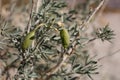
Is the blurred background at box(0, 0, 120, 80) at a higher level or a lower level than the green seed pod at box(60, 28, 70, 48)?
lower

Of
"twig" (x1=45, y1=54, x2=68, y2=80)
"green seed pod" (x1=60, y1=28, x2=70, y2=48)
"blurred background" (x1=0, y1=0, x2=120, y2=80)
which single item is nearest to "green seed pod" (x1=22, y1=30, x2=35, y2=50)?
"green seed pod" (x1=60, y1=28, x2=70, y2=48)

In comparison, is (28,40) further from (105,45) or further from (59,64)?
(105,45)

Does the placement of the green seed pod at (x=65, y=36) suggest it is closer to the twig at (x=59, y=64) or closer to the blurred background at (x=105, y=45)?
the twig at (x=59, y=64)

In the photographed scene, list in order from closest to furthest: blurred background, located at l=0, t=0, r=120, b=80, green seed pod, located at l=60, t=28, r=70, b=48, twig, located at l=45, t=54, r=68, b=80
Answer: green seed pod, located at l=60, t=28, r=70, b=48, twig, located at l=45, t=54, r=68, b=80, blurred background, located at l=0, t=0, r=120, b=80

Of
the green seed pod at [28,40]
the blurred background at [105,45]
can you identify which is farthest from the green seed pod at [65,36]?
the blurred background at [105,45]

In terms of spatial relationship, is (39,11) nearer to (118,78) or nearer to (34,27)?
(34,27)

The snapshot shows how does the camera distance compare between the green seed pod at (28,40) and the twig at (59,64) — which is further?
the twig at (59,64)

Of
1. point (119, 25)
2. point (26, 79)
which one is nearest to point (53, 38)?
point (26, 79)

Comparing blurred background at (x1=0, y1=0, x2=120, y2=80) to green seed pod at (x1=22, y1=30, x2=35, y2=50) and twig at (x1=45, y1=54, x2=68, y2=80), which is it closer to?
twig at (x1=45, y1=54, x2=68, y2=80)

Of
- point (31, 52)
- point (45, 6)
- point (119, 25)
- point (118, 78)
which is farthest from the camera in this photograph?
point (119, 25)
